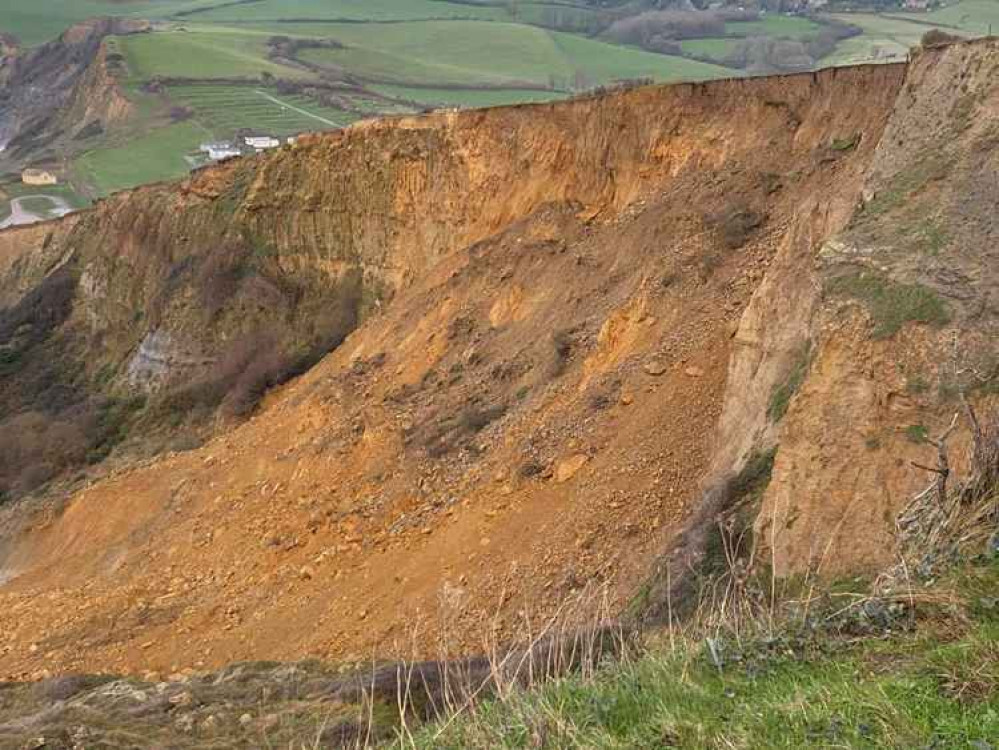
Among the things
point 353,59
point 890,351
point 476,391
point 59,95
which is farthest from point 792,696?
point 59,95

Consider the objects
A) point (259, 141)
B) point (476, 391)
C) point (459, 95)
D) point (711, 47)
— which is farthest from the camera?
point (711, 47)

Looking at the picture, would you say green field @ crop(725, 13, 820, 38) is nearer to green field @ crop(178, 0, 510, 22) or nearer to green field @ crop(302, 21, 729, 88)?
green field @ crop(302, 21, 729, 88)

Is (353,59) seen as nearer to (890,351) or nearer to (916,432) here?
(890,351)

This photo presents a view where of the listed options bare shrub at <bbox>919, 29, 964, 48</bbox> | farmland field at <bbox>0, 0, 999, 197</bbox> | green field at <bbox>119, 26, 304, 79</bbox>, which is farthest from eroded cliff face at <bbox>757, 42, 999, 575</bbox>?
green field at <bbox>119, 26, 304, 79</bbox>

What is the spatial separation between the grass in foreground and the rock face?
0.84 m

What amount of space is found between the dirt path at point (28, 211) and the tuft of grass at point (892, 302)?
56.4 meters

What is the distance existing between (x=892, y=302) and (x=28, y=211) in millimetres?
62600

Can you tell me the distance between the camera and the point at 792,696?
12.4ft

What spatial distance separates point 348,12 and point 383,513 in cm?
11216

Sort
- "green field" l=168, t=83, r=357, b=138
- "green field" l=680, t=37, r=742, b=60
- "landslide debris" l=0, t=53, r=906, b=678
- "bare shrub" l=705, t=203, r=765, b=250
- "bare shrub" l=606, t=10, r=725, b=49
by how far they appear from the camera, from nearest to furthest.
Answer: "landslide debris" l=0, t=53, r=906, b=678, "bare shrub" l=705, t=203, r=765, b=250, "green field" l=168, t=83, r=357, b=138, "green field" l=680, t=37, r=742, b=60, "bare shrub" l=606, t=10, r=725, b=49

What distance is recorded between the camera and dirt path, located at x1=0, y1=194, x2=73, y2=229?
5678cm

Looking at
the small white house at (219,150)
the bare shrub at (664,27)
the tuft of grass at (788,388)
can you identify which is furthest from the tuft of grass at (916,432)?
the bare shrub at (664,27)

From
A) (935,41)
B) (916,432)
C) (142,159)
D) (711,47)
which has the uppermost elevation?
(935,41)

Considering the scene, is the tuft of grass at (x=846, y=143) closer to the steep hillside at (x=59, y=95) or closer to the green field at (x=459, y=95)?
the green field at (x=459, y=95)
